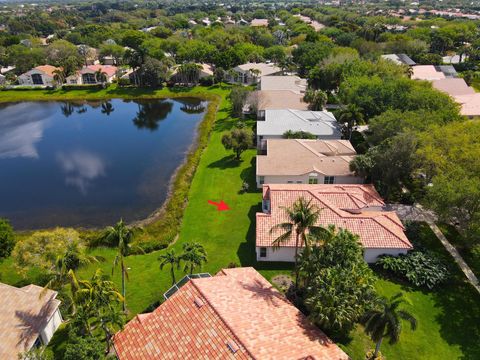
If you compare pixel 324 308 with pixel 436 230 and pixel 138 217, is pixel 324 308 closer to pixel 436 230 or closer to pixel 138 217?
pixel 436 230

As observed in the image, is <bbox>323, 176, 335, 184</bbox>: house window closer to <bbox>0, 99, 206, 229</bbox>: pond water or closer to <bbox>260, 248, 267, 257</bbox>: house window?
<bbox>260, 248, 267, 257</bbox>: house window

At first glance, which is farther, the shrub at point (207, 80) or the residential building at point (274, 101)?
the shrub at point (207, 80)

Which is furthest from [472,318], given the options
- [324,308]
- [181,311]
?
[181,311]

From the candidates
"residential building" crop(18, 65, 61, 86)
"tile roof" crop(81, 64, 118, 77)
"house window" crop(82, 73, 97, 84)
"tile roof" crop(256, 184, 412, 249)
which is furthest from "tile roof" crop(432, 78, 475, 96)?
"residential building" crop(18, 65, 61, 86)

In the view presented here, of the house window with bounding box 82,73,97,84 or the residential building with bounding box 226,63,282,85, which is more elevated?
the residential building with bounding box 226,63,282,85

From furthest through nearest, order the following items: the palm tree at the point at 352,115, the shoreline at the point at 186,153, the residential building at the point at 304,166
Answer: the palm tree at the point at 352,115 → the residential building at the point at 304,166 → the shoreline at the point at 186,153

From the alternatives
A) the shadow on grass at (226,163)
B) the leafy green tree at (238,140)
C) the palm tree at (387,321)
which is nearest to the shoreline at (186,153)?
the shadow on grass at (226,163)

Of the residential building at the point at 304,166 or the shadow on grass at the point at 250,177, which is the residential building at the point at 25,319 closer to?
the shadow on grass at the point at 250,177
